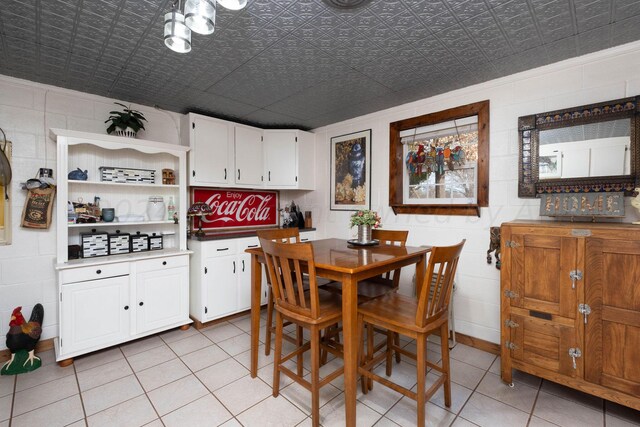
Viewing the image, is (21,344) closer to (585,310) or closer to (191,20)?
(191,20)

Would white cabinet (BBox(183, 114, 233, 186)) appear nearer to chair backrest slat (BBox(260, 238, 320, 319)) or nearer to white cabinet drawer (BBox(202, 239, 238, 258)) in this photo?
A: white cabinet drawer (BBox(202, 239, 238, 258))

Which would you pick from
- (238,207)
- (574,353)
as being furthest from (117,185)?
(574,353)

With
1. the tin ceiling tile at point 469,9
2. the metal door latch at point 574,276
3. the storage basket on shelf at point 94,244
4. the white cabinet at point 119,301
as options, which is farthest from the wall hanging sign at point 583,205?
the storage basket on shelf at point 94,244

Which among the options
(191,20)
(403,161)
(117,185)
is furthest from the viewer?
(403,161)

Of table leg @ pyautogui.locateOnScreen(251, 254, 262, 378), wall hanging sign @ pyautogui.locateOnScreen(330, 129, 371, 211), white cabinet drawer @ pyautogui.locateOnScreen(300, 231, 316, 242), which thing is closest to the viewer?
table leg @ pyautogui.locateOnScreen(251, 254, 262, 378)

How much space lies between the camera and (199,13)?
1248 millimetres

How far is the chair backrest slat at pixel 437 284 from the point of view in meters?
1.57

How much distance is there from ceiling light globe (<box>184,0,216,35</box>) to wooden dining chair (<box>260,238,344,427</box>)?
118cm

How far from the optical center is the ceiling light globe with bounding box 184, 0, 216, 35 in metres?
1.24

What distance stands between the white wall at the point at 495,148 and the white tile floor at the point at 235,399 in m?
0.52

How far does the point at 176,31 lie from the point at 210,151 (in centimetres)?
222

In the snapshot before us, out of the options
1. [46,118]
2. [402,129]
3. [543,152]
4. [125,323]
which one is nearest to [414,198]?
[402,129]

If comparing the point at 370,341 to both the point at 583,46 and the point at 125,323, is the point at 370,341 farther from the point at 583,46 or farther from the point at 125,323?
the point at 583,46

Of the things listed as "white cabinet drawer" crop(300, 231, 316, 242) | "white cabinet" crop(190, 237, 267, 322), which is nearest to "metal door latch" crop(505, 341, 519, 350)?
"white cabinet drawer" crop(300, 231, 316, 242)
